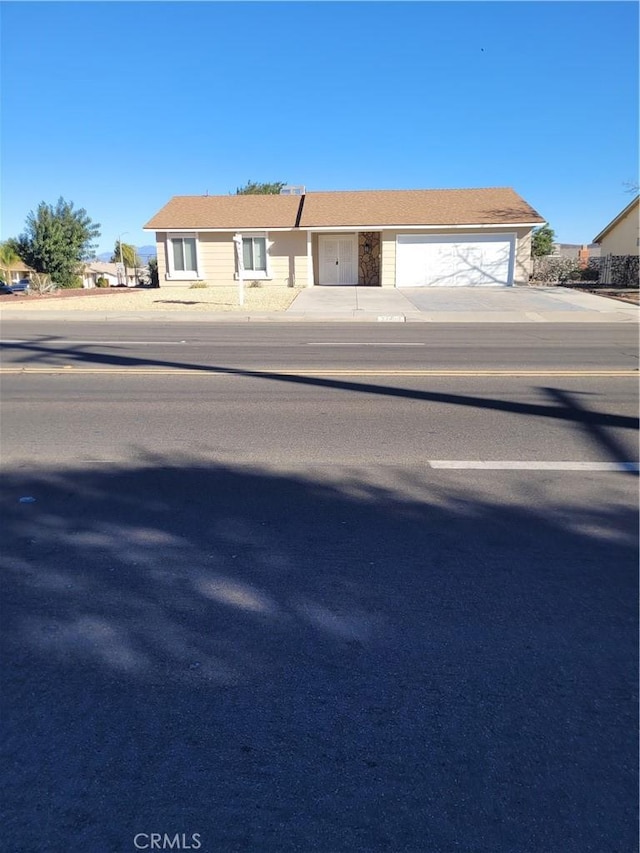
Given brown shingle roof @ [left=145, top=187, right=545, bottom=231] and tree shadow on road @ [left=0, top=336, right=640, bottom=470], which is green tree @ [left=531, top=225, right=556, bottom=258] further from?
tree shadow on road @ [left=0, top=336, right=640, bottom=470]

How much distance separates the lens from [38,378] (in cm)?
1088

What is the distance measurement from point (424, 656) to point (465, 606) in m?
0.54

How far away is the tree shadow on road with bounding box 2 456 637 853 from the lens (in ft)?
7.78

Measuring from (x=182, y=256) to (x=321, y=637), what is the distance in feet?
104

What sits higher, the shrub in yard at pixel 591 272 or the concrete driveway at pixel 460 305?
the shrub in yard at pixel 591 272

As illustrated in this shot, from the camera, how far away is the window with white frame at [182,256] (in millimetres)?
32594

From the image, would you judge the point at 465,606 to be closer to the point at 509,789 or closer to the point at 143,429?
the point at 509,789

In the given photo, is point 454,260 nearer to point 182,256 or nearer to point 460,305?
point 460,305

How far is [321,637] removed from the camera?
340cm

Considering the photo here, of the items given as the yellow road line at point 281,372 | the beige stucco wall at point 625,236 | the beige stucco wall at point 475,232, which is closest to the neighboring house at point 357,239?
the beige stucco wall at point 475,232

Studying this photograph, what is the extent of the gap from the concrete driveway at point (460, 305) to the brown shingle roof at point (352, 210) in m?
3.12

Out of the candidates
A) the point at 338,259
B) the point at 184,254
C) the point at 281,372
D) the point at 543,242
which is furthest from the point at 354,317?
the point at 543,242

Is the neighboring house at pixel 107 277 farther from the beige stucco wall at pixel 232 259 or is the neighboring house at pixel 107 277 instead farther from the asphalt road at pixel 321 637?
the asphalt road at pixel 321 637

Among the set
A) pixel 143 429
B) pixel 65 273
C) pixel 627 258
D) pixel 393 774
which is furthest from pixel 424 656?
pixel 65 273
